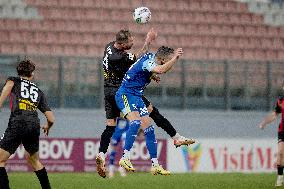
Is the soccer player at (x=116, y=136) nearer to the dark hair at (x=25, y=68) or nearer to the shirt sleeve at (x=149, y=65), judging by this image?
the shirt sleeve at (x=149, y=65)

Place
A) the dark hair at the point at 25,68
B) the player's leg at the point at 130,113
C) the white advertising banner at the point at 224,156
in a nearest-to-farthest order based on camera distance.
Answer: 1. the dark hair at the point at 25,68
2. the player's leg at the point at 130,113
3. the white advertising banner at the point at 224,156

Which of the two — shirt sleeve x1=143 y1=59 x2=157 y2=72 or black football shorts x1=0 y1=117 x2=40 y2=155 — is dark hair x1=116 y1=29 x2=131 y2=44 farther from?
black football shorts x1=0 y1=117 x2=40 y2=155

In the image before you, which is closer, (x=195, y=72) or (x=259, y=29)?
(x=195, y=72)

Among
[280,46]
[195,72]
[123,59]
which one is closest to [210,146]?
[195,72]

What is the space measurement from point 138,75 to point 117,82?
0.84 m

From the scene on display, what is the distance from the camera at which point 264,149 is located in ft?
73.9

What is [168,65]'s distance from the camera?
1170cm

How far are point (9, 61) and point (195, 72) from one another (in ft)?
16.6

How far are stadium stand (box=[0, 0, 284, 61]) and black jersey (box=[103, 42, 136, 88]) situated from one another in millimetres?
10184

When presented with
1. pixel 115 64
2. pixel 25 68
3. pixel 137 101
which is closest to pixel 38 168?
pixel 25 68

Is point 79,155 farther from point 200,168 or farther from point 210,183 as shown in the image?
point 210,183

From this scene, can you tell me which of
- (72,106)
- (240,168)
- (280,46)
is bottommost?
(240,168)

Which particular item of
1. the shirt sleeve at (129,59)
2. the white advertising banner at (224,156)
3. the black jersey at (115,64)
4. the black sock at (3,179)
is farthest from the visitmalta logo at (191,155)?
the black sock at (3,179)

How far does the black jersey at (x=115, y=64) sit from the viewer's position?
12766mm
